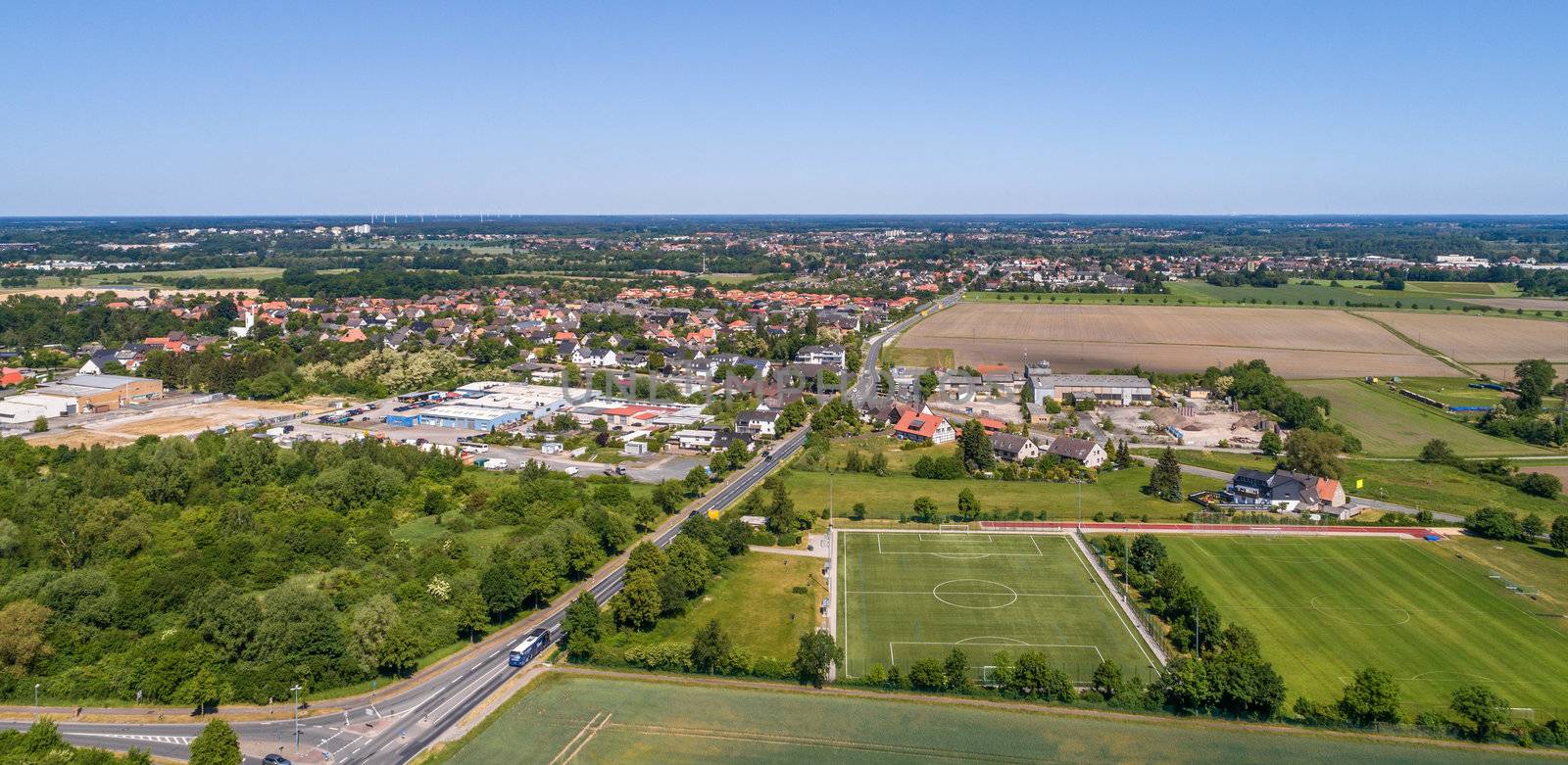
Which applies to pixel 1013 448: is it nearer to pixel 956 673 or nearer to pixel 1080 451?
pixel 1080 451

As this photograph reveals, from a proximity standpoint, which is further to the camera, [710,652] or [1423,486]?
[1423,486]

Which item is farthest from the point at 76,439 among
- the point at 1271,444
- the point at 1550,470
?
the point at 1550,470

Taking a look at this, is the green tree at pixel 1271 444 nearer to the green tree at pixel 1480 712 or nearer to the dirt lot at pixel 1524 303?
the green tree at pixel 1480 712

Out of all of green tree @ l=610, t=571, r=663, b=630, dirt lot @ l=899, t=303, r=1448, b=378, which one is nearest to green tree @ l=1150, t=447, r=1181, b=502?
green tree @ l=610, t=571, r=663, b=630

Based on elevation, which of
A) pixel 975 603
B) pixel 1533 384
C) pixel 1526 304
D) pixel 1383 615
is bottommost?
pixel 975 603

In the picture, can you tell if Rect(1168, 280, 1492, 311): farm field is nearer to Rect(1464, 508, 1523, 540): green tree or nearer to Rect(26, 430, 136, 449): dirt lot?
Rect(1464, 508, 1523, 540): green tree

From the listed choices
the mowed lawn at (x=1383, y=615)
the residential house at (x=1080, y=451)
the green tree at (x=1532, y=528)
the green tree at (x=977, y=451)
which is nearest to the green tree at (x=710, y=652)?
the mowed lawn at (x=1383, y=615)

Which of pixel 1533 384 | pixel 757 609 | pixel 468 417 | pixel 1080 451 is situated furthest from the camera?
pixel 1533 384
